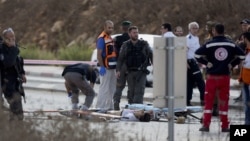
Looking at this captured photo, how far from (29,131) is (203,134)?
4.31 metres

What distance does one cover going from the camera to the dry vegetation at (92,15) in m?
34.7

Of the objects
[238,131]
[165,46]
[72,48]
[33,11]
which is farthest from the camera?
[33,11]

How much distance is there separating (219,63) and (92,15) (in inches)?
1091

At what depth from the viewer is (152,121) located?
17.2 m

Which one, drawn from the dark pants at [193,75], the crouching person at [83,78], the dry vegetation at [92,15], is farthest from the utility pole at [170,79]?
the dry vegetation at [92,15]

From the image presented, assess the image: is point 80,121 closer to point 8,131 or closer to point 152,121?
point 8,131

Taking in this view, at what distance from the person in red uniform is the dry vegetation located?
55.6 ft

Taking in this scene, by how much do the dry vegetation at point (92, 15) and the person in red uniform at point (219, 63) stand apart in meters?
16.9

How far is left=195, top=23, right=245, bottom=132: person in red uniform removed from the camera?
15.3 metres

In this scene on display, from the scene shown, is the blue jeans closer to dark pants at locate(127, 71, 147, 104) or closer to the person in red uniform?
the person in red uniform

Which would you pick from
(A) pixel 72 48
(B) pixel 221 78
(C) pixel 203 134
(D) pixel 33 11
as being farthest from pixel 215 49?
(D) pixel 33 11

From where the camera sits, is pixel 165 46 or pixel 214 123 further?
pixel 214 123

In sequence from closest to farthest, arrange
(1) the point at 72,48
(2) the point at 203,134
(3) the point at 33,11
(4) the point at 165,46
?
(4) the point at 165,46
(2) the point at 203,134
(1) the point at 72,48
(3) the point at 33,11

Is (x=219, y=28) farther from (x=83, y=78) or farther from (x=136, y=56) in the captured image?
(x=83, y=78)
